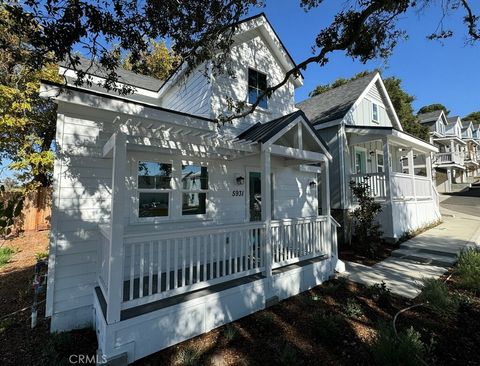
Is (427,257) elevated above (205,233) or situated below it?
below

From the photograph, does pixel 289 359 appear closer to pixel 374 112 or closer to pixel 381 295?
pixel 381 295

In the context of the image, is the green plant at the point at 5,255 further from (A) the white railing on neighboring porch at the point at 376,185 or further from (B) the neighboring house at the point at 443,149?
(B) the neighboring house at the point at 443,149

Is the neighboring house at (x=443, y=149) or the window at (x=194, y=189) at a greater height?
the neighboring house at (x=443, y=149)

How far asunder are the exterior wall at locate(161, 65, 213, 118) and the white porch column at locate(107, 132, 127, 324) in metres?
3.83

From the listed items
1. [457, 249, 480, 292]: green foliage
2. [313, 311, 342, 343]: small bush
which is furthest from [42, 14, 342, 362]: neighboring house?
[457, 249, 480, 292]: green foliage

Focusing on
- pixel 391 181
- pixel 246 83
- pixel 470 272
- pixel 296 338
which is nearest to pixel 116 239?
pixel 296 338

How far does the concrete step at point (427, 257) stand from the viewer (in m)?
6.79

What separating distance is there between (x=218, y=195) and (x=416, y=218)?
9.94m

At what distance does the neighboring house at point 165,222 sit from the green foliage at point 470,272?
272 centimetres

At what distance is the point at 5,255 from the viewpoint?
8273mm

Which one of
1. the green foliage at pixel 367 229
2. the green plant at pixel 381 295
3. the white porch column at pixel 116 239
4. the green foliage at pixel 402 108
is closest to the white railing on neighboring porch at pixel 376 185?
the green foliage at pixel 367 229

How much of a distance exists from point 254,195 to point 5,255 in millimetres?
8913

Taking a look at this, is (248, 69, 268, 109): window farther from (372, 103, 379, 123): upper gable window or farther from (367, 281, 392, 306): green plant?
(372, 103, 379, 123): upper gable window

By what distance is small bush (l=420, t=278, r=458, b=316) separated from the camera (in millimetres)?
4156
